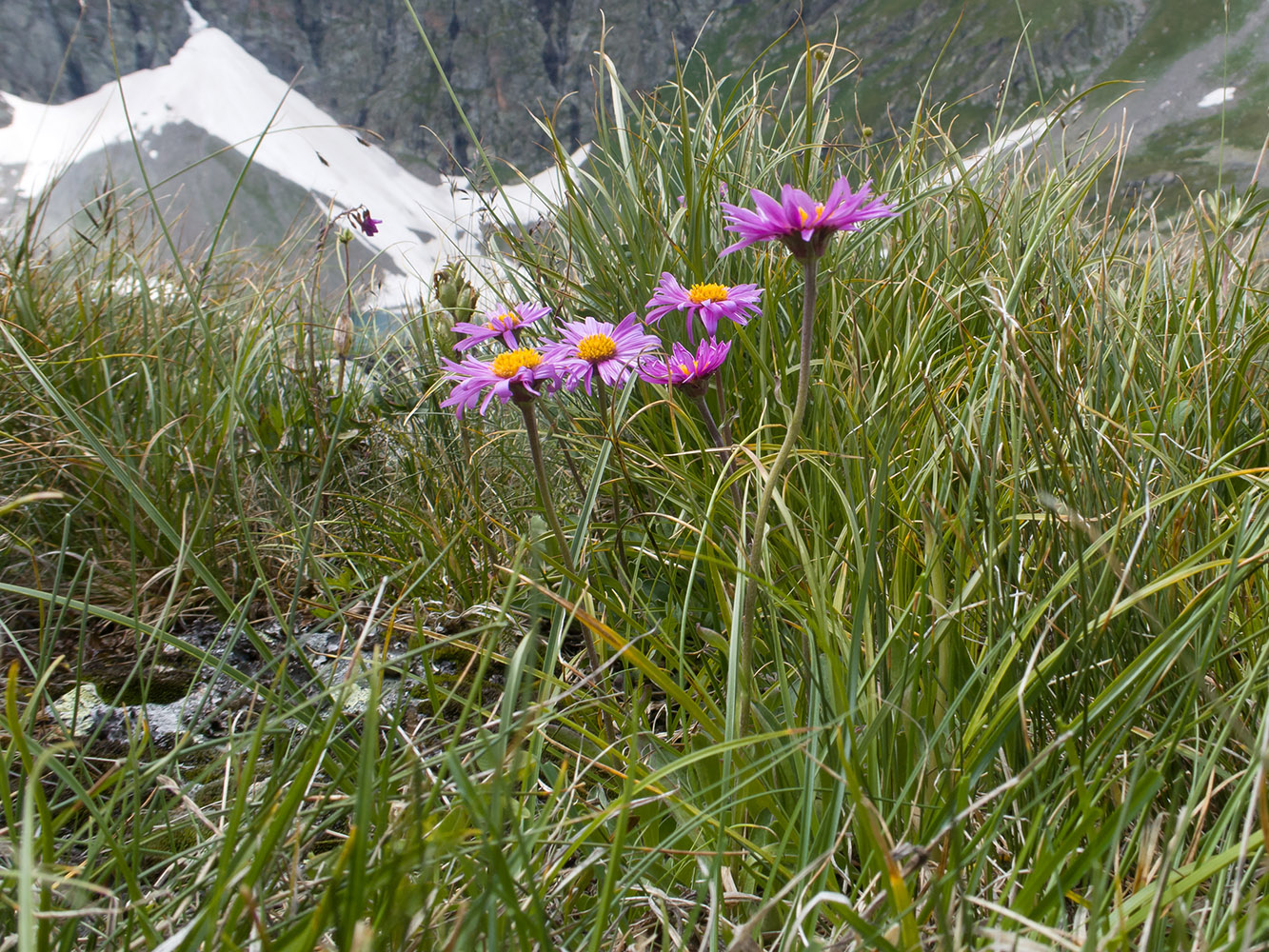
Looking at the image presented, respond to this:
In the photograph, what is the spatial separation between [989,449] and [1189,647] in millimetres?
389

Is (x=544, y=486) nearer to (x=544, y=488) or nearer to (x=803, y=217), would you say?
(x=544, y=488)

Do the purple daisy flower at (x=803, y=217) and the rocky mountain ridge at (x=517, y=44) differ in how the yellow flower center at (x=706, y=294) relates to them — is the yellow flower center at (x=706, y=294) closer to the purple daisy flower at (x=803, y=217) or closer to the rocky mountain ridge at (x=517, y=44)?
the purple daisy flower at (x=803, y=217)

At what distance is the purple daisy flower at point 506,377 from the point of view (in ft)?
3.29

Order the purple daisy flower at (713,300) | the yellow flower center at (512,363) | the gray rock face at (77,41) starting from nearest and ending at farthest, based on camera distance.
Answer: the yellow flower center at (512,363) < the purple daisy flower at (713,300) < the gray rock face at (77,41)

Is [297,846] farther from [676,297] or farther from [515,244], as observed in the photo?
[515,244]

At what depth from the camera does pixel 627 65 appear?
79.8 m

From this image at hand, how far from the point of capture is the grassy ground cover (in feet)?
2.06

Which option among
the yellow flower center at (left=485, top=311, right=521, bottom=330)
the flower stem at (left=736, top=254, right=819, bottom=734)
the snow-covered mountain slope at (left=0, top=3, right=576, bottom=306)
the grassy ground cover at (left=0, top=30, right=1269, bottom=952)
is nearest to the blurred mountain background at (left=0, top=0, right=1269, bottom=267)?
the snow-covered mountain slope at (left=0, top=3, right=576, bottom=306)

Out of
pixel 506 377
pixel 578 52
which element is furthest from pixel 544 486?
pixel 578 52

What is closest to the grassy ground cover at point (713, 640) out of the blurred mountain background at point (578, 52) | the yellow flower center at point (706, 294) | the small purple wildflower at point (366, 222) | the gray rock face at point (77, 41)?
the yellow flower center at point (706, 294)

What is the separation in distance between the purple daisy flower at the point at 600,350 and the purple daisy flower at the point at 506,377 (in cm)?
4

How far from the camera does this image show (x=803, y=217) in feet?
2.93

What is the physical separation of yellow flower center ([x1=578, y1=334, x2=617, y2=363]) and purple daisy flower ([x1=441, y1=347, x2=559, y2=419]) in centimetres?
6

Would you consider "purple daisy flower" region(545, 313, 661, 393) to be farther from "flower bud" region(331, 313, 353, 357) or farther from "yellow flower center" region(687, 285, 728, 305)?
"flower bud" region(331, 313, 353, 357)
